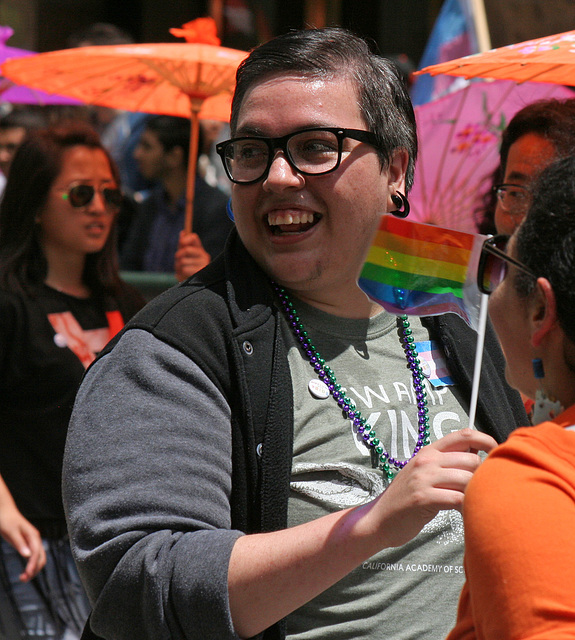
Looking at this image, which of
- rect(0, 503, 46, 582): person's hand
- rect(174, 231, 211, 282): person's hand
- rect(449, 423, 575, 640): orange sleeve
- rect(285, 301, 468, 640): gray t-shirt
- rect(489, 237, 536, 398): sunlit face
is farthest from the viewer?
rect(174, 231, 211, 282): person's hand

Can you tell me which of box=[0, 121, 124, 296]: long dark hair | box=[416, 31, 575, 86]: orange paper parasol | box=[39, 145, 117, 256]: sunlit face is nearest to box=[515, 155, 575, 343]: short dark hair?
box=[416, 31, 575, 86]: orange paper parasol

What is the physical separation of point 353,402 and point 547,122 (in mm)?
1665

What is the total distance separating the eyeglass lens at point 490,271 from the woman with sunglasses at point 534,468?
0.03 meters

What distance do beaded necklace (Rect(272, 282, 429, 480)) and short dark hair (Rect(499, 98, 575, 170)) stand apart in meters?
1.28

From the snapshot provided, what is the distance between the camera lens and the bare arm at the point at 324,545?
1.46 metres

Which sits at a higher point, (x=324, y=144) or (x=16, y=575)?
(x=324, y=144)

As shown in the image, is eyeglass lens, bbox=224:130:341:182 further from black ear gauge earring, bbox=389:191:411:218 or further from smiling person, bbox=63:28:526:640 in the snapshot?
black ear gauge earring, bbox=389:191:411:218

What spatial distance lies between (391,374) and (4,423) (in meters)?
1.82

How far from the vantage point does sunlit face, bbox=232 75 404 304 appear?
1.92m

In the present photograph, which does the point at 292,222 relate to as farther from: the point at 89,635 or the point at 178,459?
the point at 89,635

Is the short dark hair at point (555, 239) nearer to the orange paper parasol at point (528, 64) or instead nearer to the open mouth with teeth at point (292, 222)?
the open mouth with teeth at point (292, 222)

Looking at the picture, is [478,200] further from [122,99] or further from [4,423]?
[4,423]

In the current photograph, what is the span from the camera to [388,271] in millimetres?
1682

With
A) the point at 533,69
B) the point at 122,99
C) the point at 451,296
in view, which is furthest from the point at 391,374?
the point at 122,99
